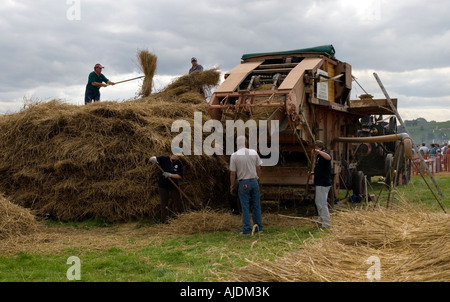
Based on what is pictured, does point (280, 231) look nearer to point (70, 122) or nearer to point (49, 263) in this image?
point (49, 263)

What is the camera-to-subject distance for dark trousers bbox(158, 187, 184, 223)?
32.3 ft

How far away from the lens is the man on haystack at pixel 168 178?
9.82 m

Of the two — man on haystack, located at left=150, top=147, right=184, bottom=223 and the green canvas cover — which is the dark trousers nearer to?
man on haystack, located at left=150, top=147, right=184, bottom=223

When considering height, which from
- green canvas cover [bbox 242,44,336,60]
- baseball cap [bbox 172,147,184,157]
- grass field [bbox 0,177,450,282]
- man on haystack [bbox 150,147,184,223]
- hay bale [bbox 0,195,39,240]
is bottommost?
grass field [bbox 0,177,450,282]

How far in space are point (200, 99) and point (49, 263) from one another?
6.61 metres

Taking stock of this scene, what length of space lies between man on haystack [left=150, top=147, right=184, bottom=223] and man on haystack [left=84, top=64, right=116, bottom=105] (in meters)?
4.18

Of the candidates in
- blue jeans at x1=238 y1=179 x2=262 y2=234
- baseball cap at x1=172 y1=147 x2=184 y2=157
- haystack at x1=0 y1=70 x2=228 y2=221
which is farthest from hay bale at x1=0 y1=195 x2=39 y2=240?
blue jeans at x1=238 y1=179 x2=262 y2=234

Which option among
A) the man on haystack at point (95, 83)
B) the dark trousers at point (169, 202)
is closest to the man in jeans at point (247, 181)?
the dark trousers at point (169, 202)

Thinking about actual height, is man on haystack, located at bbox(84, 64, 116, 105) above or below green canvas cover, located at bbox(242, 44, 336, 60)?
below

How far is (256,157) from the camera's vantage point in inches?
342

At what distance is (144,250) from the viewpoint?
7.65m
